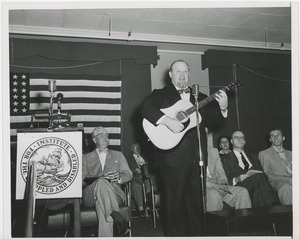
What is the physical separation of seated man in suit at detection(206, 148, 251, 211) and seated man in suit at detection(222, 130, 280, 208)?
0.37 feet

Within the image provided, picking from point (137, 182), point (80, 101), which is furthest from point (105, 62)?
point (137, 182)

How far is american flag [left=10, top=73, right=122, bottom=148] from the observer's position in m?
4.03

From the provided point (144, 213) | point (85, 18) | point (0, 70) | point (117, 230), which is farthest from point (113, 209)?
point (85, 18)

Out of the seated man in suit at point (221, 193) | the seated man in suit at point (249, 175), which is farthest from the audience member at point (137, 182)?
the seated man in suit at point (249, 175)

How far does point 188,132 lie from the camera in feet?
9.52

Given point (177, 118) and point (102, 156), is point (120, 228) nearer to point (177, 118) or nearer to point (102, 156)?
point (102, 156)

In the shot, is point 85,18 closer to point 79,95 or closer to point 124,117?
point 79,95

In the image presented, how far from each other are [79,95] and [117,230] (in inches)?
80.0

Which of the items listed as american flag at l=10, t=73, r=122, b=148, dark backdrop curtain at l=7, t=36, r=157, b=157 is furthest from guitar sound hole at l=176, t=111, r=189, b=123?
dark backdrop curtain at l=7, t=36, r=157, b=157

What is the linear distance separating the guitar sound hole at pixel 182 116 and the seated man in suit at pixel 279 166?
3.69 feet

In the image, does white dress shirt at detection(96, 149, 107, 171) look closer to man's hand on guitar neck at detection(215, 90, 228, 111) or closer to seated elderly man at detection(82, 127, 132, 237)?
seated elderly man at detection(82, 127, 132, 237)

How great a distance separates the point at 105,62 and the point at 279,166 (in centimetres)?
284

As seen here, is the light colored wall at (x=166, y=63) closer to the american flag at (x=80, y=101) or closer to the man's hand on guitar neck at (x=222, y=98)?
the american flag at (x=80, y=101)

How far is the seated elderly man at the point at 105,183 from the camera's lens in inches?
111
